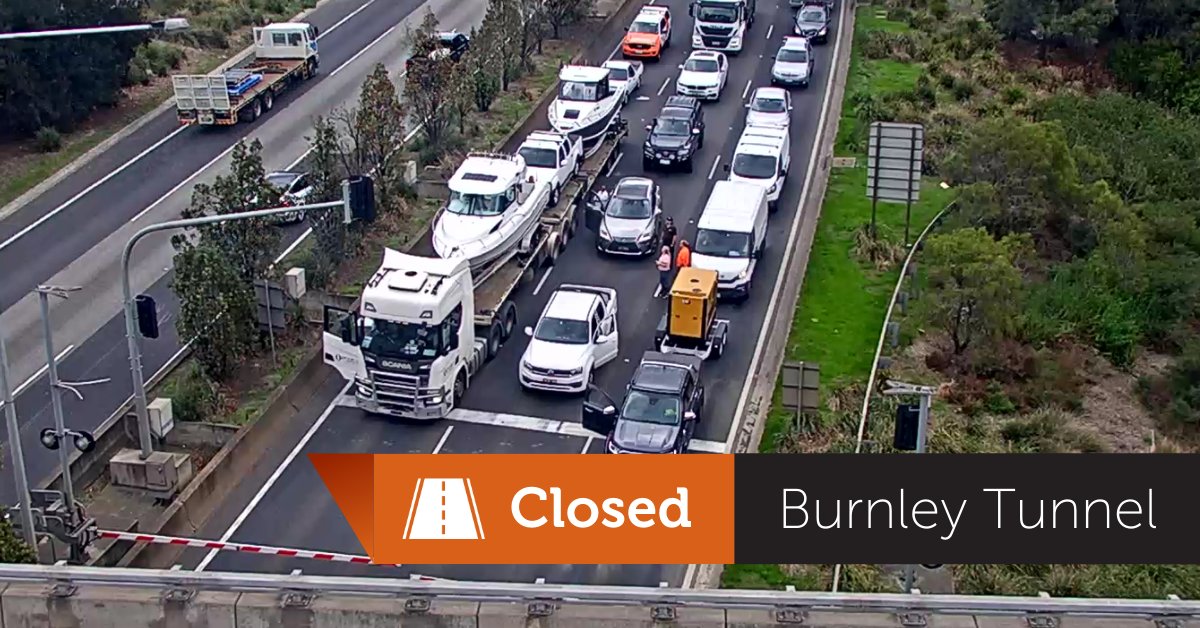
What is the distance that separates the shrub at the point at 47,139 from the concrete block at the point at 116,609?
3018cm

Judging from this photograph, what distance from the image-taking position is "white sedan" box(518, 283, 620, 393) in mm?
31000

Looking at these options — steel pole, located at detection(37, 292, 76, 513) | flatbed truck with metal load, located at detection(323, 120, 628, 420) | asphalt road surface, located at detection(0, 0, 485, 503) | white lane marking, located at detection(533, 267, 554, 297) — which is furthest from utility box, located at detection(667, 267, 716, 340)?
steel pole, located at detection(37, 292, 76, 513)

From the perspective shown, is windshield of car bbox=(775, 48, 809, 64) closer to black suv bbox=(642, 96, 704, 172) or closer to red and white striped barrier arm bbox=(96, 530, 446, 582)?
black suv bbox=(642, 96, 704, 172)

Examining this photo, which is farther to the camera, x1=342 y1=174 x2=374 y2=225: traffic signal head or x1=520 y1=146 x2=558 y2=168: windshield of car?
x1=520 y1=146 x2=558 y2=168: windshield of car

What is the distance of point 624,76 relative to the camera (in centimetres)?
5009

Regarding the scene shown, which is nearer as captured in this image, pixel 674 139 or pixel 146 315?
pixel 146 315

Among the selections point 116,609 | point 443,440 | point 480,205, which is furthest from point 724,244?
point 116,609

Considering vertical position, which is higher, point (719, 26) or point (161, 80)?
point (719, 26)

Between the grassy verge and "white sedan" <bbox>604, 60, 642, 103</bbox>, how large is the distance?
1646 cm

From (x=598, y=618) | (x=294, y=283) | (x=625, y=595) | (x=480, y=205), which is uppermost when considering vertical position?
(x=625, y=595)

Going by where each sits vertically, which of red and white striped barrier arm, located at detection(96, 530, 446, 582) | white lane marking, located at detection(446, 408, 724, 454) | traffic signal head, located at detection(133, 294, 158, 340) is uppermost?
traffic signal head, located at detection(133, 294, 158, 340)

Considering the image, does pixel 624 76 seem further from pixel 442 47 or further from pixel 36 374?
pixel 36 374

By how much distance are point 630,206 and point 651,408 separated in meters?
11.9

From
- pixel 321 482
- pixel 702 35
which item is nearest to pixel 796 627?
pixel 321 482
